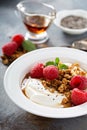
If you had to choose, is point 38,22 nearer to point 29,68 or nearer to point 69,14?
point 69,14

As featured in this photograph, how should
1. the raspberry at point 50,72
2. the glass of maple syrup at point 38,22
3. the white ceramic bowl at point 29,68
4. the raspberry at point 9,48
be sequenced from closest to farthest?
the white ceramic bowl at point 29,68 < the raspberry at point 50,72 < the raspberry at point 9,48 < the glass of maple syrup at point 38,22

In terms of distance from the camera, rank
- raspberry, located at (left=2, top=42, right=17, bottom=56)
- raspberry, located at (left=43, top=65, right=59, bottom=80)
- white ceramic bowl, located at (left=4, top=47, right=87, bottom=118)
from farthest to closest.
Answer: raspberry, located at (left=2, top=42, right=17, bottom=56) → raspberry, located at (left=43, top=65, right=59, bottom=80) → white ceramic bowl, located at (left=4, top=47, right=87, bottom=118)

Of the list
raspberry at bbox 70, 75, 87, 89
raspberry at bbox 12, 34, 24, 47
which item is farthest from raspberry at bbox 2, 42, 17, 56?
raspberry at bbox 70, 75, 87, 89

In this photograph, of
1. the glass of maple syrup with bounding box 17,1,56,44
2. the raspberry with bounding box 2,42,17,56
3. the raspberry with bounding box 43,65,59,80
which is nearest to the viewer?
the raspberry with bounding box 43,65,59,80

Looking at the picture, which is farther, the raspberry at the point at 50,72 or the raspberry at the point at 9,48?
the raspberry at the point at 9,48

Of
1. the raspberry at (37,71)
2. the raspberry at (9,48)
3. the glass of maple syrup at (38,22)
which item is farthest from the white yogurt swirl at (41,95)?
the glass of maple syrup at (38,22)

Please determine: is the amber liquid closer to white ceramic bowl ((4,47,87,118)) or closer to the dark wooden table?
the dark wooden table

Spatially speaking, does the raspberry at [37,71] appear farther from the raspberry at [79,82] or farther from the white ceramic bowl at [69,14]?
the white ceramic bowl at [69,14]
